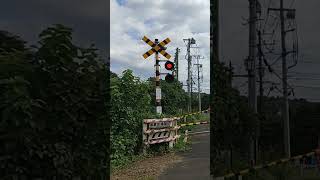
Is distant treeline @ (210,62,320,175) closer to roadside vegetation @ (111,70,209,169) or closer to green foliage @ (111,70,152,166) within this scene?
roadside vegetation @ (111,70,209,169)

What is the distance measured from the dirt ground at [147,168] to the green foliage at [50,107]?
14.5 ft

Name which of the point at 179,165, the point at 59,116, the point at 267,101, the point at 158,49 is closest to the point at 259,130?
the point at 267,101

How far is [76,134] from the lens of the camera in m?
5.21

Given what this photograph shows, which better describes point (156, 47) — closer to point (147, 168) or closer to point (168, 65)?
point (168, 65)

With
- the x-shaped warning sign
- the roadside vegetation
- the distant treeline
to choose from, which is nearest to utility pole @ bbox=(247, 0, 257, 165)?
the distant treeline

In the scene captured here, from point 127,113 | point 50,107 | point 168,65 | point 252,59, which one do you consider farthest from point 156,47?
point 50,107

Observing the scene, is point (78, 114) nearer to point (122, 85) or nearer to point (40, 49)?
point (40, 49)

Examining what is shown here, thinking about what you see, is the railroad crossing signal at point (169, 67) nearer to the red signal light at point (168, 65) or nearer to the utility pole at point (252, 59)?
the red signal light at point (168, 65)

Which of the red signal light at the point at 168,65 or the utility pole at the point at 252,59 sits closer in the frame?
the utility pole at the point at 252,59

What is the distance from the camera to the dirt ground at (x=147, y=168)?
9.92 meters

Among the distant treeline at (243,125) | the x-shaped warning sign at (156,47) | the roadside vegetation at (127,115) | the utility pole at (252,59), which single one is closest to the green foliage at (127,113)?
the roadside vegetation at (127,115)

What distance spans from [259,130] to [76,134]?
5.79m

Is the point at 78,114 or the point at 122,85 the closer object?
the point at 78,114

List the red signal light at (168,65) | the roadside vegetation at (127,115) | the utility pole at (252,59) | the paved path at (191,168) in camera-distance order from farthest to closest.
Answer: the red signal light at (168,65)
the roadside vegetation at (127,115)
the paved path at (191,168)
the utility pole at (252,59)
